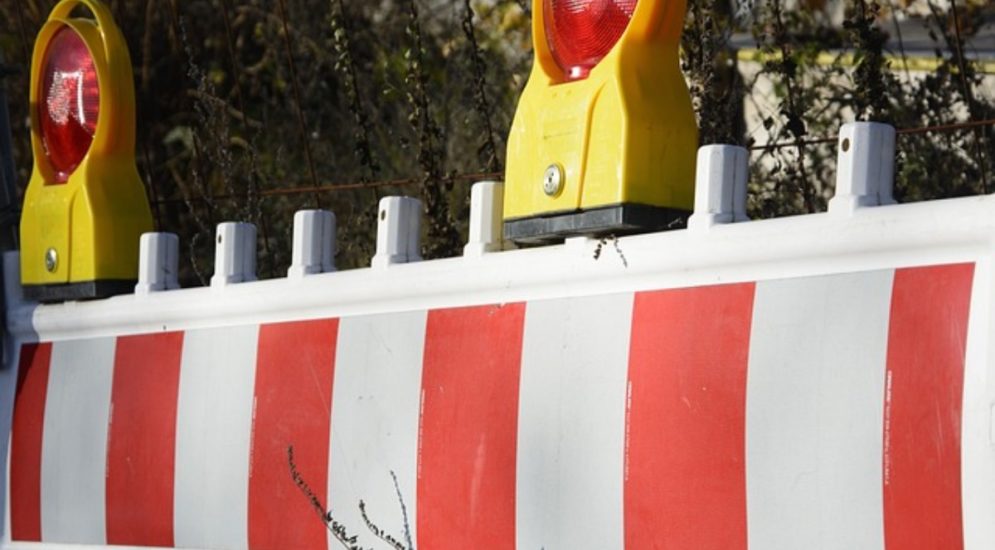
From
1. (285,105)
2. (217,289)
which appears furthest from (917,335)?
(285,105)

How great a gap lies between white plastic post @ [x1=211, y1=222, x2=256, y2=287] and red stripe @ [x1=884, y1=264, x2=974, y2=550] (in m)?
1.50

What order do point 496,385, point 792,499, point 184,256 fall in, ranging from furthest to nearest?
point 184,256
point 496,385
point 792,499

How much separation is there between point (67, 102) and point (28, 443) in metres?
0.68

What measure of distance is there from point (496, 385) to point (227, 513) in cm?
69

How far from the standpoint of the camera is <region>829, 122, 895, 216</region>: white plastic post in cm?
232

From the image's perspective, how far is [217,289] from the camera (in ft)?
11.0

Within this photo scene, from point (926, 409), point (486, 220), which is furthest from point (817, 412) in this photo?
→ point (486, 220)

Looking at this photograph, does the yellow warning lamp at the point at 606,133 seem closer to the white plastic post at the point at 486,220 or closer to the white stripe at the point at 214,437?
the white plastic post at the point at 486,220

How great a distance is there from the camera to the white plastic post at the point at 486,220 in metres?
2.88

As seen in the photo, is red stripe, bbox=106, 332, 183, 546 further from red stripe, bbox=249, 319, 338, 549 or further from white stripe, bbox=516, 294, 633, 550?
white stripe, bbox=516, 294, 633, 550

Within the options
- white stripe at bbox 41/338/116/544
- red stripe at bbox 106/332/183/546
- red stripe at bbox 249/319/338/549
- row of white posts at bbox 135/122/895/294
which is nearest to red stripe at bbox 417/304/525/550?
row of white posts at bbox 135/122/895/294

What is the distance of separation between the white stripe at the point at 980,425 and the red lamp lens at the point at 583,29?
850 mm

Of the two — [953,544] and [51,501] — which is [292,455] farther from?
[953,544]

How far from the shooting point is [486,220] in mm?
2924
